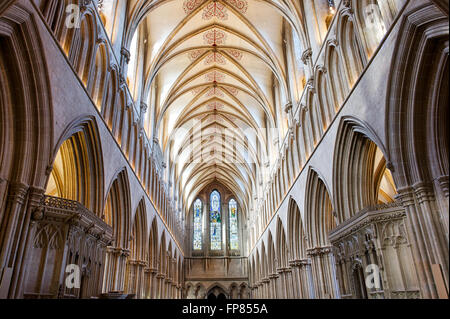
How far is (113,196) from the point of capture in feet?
39.3

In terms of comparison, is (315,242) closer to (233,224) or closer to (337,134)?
(337,134)

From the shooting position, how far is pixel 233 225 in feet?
117

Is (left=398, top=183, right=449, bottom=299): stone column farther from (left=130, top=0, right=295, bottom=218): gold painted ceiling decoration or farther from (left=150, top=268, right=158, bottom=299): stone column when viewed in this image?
(left=150, top=268, right=158, bottom=299): stone column

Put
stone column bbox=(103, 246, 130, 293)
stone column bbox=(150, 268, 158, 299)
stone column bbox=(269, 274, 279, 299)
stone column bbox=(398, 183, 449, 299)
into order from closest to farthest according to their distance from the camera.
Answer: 1. stone column bbox=(398, 183, 449, 299)
2. stone column bbox=(103, 246, 130, 293)
3. stone column bbox=(150, 268, 158, 299)
4. stone column bbox=(269, 274, 279, 299)

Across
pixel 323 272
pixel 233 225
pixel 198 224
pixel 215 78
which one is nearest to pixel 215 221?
pixel 198 224

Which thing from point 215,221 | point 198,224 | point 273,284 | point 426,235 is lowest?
point 426,235

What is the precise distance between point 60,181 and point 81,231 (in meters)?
5.70

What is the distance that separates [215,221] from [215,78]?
18.2 meters

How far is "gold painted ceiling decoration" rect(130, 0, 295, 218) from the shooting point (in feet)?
52.3

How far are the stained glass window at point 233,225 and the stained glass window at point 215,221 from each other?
1.17 metres

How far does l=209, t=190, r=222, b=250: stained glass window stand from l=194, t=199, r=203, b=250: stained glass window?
117 cm

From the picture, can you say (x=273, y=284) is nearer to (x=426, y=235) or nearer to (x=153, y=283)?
(x=153, y=283)

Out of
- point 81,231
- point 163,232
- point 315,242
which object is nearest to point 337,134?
point 315,242

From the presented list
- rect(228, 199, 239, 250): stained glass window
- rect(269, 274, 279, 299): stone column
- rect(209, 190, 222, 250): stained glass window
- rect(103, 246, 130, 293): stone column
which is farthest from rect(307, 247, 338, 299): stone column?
rect(209, 190, 222, 250): stained glass window
